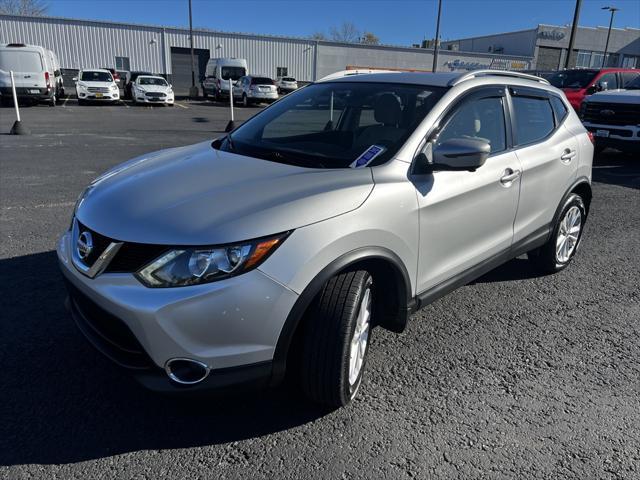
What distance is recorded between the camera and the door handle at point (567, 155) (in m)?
4.19

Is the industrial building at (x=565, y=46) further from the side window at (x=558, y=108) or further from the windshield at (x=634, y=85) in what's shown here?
the side window at (x=558, y=108)

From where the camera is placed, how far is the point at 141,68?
42.5 meters

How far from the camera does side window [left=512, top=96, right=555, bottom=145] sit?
3758 millimetres

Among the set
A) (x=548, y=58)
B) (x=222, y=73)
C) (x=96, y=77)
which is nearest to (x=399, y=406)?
(x=96, y=77)

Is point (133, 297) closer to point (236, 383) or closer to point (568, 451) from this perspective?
point (236, 383)

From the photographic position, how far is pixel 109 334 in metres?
2.40

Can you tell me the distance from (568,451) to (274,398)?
57.6 inches

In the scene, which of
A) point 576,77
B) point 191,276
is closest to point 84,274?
point 191,276

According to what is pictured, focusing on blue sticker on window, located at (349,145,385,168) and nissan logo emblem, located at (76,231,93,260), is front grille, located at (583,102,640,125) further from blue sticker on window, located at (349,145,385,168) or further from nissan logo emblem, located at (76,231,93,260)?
nissan logo emblem, located at (76,231,93,260)

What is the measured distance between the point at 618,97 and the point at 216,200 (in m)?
10.7

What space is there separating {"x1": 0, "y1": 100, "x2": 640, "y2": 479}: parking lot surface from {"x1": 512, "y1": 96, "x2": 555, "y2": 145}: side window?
49.3 inches

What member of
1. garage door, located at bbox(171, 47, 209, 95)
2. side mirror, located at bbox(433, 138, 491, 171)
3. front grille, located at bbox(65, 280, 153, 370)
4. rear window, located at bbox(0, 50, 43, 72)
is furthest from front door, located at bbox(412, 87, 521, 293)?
garage door, located at bbox(171, 47, 209, 95)

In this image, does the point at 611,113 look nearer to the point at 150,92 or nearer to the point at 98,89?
the point at 150,92

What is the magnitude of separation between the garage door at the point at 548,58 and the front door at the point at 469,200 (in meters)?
63.1
